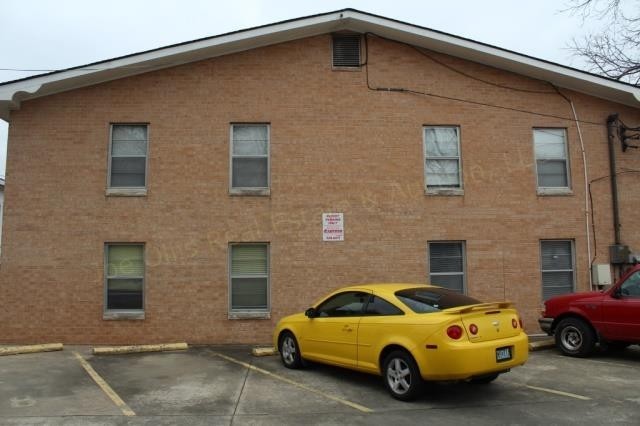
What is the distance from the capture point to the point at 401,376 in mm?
6859

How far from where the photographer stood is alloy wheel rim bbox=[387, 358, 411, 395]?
679 cm

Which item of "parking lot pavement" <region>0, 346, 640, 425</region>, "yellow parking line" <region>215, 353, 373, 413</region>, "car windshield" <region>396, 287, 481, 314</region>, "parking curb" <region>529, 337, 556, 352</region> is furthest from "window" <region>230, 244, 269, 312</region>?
"parking curb" <region>529, 337, 556, 352</region>

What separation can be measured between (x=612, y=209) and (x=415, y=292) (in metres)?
7.55

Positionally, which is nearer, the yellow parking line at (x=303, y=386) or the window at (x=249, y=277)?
the yellow parking line at (x=303, y=386)

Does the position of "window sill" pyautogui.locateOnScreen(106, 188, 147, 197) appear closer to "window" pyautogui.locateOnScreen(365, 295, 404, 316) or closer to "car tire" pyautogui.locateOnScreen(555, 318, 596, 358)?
"window" pyautogui.locateOnScreen(365, 295, 404, 316)

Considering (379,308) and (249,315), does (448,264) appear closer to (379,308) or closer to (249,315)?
(249,315)

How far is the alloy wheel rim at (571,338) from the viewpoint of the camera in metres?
9.85

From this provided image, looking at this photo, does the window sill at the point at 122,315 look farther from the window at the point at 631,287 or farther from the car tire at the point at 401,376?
the window at the point at 631,287

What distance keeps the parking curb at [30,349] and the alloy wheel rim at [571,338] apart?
9.79m

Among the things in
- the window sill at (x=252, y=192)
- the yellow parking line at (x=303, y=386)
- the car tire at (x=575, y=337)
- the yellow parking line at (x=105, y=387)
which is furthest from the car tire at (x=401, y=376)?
the window sill at (x=252, y=192)

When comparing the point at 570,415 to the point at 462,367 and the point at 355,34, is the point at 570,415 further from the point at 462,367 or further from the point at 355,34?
the point at 355,34

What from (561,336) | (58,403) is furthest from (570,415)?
(58,403)

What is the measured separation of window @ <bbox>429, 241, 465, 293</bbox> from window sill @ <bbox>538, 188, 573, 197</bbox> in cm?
226

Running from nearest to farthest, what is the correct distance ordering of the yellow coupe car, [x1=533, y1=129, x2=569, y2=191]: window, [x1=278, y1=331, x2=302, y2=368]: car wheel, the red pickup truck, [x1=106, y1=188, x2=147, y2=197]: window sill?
the yellow coupe car, [x1=278, y1=331, x2=302, y2=368]: car wheel, the red pickup truck, [x1=106, y1=188, x2=147, y2=197]: window sill, [x1=533, y1=129, x2=569, y2=191]: window
